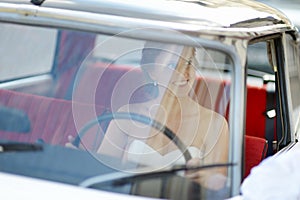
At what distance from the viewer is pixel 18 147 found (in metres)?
2.16

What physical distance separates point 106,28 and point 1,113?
20.5 inches

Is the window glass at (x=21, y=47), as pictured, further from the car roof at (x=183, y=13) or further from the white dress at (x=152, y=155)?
the white dress at (x=152, y=155)

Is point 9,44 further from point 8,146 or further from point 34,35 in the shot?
point 8,146

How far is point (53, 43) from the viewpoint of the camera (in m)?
2.38

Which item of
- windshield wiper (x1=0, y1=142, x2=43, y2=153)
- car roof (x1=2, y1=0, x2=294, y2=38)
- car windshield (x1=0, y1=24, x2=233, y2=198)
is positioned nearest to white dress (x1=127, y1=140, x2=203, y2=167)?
car windshield (x1=0, y1=24, x2=233, y2=198)

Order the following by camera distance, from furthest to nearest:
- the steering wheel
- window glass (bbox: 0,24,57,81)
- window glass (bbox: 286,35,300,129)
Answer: window glass (bbox: 286,35,300,129) → window glass (bbox: 0,24,57,81) → the steering wheel

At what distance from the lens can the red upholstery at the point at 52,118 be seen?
219 centimetres

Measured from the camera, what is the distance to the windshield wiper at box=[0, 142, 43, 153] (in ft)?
7.06

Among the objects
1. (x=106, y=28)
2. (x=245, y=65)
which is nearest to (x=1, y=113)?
(x=106, y=28)

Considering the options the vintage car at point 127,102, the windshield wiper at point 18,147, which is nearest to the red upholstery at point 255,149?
the vintage car at point 127,102

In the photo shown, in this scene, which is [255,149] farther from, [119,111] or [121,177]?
[121,177]

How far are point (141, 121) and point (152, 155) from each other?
14 cm

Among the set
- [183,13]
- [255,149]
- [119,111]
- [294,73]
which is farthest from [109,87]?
[294,73]

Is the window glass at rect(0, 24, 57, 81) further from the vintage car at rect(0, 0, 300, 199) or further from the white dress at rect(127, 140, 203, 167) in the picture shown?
the white dress at rect(127, 140, 203, 167)
